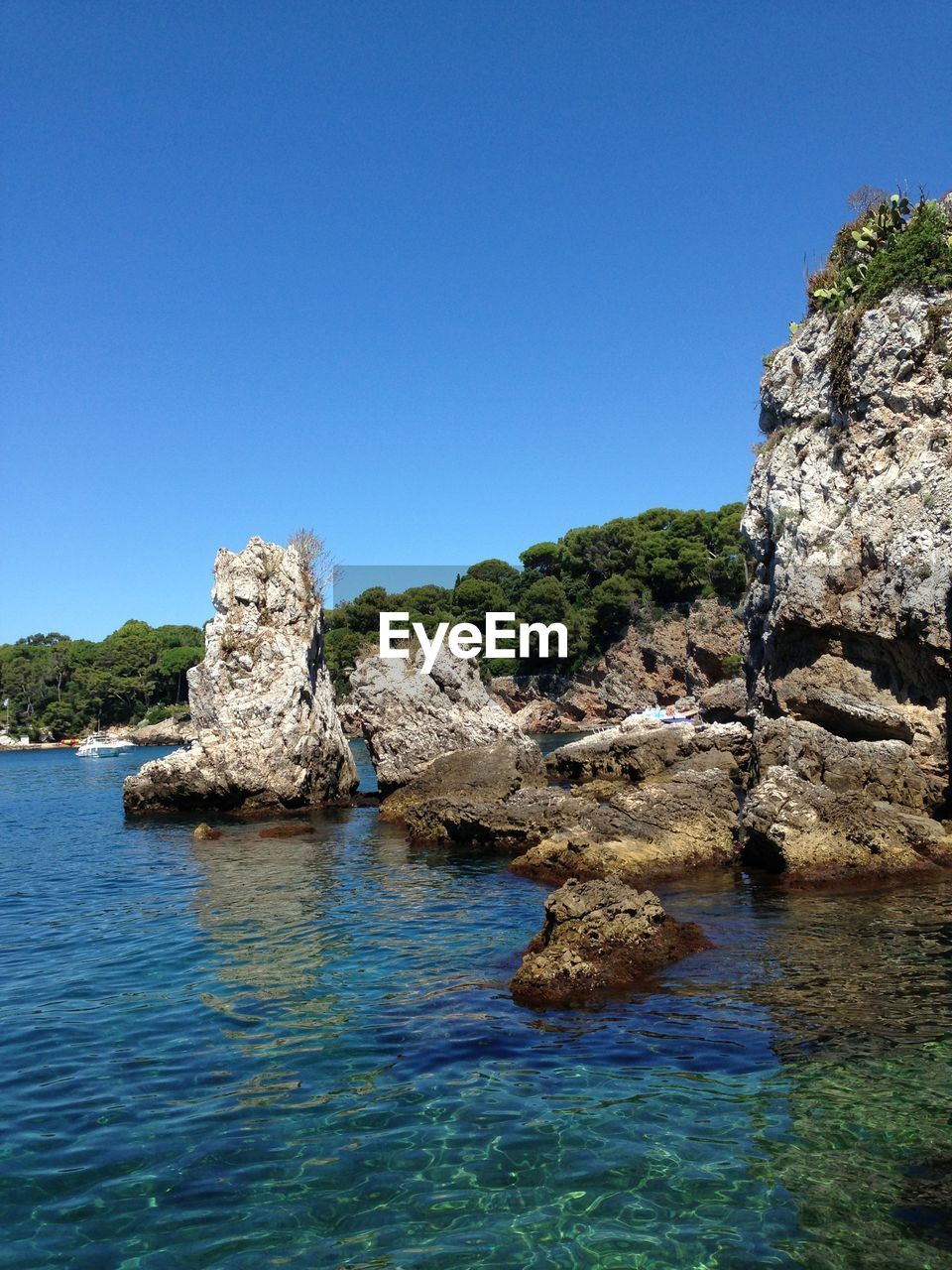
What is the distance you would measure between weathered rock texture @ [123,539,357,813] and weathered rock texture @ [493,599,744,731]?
4484cm

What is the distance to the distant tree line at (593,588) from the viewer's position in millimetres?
85625

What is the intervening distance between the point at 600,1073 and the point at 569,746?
28236 mm

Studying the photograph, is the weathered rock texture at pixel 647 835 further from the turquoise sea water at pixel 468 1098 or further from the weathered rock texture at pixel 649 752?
the weathered rock texture at pixel 649 752

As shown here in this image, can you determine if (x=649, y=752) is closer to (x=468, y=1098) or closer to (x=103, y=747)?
(x=468, y=1098)

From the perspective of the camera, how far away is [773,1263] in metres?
5.79

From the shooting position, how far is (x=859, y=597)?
2030 centimetres

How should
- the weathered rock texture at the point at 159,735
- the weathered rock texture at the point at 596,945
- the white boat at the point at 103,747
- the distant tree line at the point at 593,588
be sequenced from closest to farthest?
the weathered rock texture at the point at 596,945, the white boat at the point at 103,747, the distant tree line at the point at 593,588, the weathered rock texture at the point at 159,735

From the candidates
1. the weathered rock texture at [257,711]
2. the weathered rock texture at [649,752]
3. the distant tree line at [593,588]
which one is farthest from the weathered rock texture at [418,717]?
the distant tree line at [593,588]

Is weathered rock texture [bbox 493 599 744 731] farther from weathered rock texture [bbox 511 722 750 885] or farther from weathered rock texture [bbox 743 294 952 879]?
weathered rock texture [bbox 511 722 750 885]

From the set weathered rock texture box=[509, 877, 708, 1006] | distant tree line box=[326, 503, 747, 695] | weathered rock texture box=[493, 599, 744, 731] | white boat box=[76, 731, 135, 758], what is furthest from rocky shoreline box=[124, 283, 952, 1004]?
white boat box=[76, 731, 135, 758]

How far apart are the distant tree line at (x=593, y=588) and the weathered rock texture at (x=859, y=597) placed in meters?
58.5

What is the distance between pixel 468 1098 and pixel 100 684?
107 metres

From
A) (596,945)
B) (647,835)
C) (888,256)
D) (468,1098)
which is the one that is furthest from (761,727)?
(468,1098)

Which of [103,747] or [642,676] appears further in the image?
[103,747]
